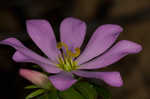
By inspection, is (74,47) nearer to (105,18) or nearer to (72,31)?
(72,31)

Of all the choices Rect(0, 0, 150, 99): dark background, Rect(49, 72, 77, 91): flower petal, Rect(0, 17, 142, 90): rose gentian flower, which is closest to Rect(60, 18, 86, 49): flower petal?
Rect(0, 17, 142, 90): rose gentian flower

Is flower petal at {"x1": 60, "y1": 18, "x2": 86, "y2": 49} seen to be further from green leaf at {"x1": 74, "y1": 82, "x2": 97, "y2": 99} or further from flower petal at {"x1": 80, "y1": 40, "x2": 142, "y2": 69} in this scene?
green leaf at {"x1": 74, "y1": 82, "x2": 97, "y2": 99}

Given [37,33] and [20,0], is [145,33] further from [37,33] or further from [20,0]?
[37,33]

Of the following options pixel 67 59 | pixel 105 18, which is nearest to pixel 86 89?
pixel 67 59

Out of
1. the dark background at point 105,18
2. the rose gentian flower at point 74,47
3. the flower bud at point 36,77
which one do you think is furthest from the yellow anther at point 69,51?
the dark background at point 105,18

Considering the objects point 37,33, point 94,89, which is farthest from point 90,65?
point 37,33

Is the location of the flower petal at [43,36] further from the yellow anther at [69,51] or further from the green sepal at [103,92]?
the green sepal at [103,92]
